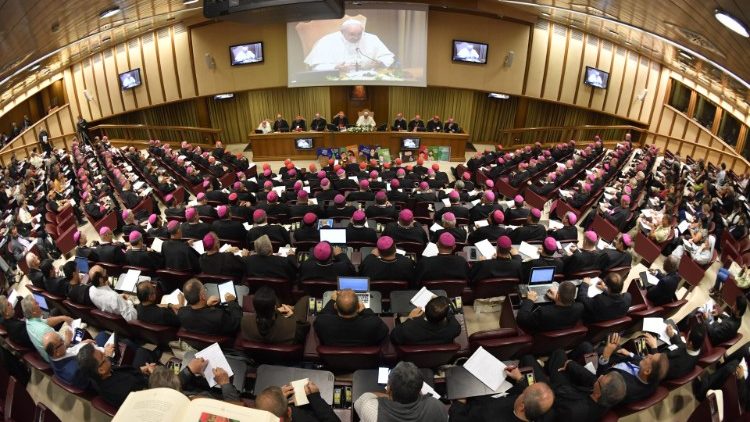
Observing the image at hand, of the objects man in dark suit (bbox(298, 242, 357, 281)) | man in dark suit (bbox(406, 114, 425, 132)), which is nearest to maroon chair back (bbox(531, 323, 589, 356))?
man in dark suit (bbox(298, 242, 357, 281))

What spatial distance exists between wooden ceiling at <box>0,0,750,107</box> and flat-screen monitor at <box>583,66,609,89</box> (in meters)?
1.49

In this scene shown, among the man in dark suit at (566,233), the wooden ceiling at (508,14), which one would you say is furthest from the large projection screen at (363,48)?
the man in dark suit at (566,233)

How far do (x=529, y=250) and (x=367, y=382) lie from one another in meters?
3.57

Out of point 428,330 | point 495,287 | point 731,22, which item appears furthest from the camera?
point 495,287

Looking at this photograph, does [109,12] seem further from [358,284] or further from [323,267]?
[358,284]

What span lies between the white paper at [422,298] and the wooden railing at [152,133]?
14070mm

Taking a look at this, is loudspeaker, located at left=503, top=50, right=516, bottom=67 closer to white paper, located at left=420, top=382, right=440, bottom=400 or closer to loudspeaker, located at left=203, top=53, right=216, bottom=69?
loudspeaker, located at left=203, top=53, right=216, bottom=69

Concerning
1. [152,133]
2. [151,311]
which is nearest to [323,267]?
[151,311]

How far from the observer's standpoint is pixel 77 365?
407 centimetres

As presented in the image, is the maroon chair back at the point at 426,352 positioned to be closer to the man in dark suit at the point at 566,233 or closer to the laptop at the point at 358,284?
the laptop at the point at 358,284

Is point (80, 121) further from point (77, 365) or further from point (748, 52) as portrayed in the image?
point (748, 52)

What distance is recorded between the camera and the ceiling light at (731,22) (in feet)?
15.2

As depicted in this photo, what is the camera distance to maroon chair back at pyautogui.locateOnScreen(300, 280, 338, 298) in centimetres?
528

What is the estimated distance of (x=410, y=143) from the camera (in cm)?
1460
